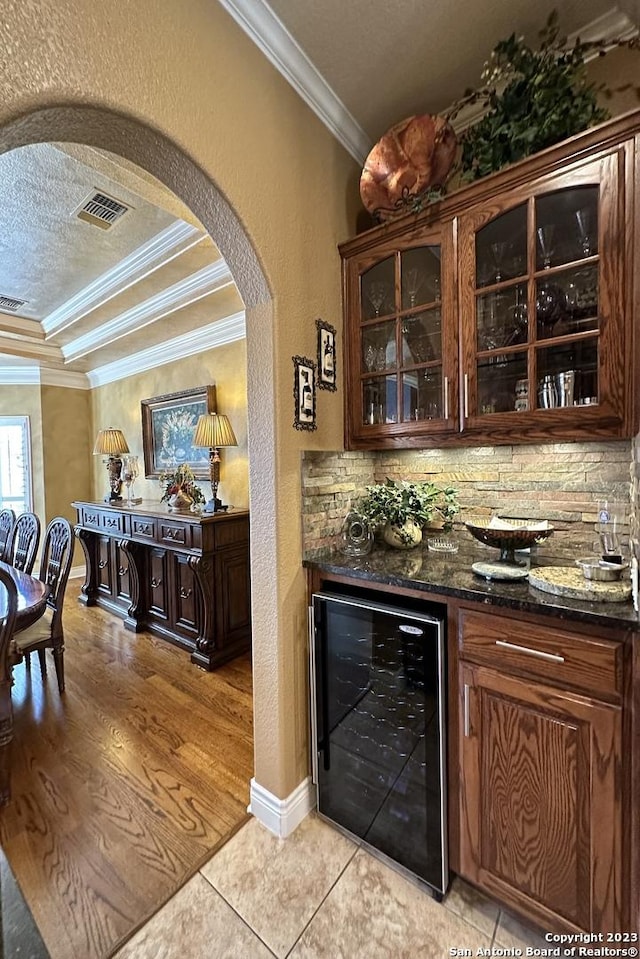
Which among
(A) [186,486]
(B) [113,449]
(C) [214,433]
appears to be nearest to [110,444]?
(B) [113,449]

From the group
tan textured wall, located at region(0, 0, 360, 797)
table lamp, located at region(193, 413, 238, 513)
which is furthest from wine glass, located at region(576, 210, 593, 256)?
table lamp, located at region(193, 413, 238, 513)

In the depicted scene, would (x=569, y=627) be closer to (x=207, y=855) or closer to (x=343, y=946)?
(x=343, y=946)

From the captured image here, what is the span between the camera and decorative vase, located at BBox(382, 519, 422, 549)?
5.73ft

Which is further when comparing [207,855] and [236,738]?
[236,738]

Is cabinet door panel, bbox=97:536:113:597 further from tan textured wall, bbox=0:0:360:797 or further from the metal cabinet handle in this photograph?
the metal cabinet handle

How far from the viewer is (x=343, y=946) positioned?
1174mm

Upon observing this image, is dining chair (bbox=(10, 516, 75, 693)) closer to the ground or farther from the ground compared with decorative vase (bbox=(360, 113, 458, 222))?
closer to the ground

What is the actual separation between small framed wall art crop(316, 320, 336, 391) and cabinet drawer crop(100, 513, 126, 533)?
2520 millimetres

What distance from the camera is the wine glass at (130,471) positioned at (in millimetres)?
4559

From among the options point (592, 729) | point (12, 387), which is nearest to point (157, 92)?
point (592, 729)

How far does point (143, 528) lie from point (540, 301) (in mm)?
3079

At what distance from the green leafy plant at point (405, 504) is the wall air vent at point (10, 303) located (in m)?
3.80

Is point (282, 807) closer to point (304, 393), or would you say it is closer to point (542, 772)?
point (542, 772)

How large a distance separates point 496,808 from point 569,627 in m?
0.64
